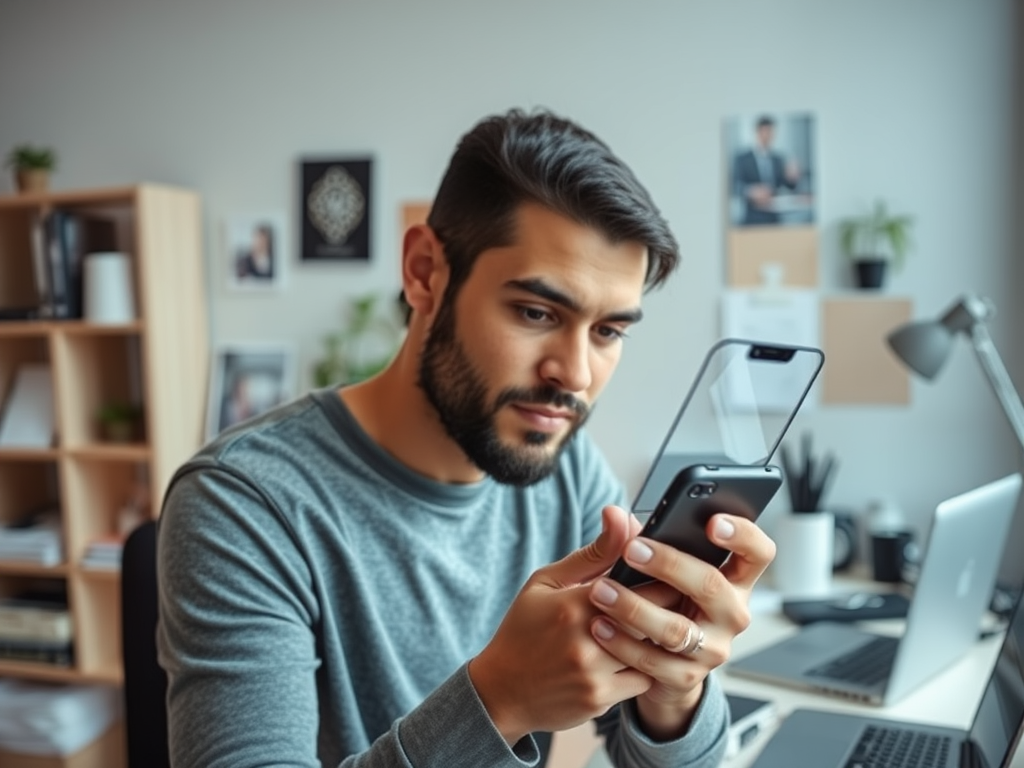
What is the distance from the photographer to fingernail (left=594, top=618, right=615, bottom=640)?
0.70m

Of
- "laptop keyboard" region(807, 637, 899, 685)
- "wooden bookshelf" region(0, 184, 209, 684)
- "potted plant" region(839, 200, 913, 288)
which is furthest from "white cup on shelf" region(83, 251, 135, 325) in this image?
"laptop keyboard" region(807, 637, 899, 685)

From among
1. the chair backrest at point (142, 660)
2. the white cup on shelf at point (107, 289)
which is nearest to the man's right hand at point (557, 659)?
the chair backrest at point (142, 660)

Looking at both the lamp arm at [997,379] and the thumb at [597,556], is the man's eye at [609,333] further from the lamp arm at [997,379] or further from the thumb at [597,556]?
the lamp arm at [997,379]

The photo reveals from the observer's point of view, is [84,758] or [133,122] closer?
[84,758]

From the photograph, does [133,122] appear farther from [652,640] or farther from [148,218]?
[652,640]

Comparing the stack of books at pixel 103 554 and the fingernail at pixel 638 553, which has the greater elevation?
the fingernail at pixel 638 553

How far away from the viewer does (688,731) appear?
36.5 inches

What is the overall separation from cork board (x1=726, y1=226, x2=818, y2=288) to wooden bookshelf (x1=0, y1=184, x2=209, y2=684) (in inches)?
52.1

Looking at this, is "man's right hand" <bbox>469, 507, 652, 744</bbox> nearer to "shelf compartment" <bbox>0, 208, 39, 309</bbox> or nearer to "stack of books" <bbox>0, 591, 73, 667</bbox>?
"stack of books" <bbox>0, 591, 73, 667</bbox>

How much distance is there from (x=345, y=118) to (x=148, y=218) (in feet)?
1.71

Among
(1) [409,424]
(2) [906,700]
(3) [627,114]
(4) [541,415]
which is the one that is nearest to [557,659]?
(4) [541,415]

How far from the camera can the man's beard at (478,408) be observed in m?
0.97

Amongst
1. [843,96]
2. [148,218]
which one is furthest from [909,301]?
[148,218]

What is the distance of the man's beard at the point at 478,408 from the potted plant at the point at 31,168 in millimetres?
1863
